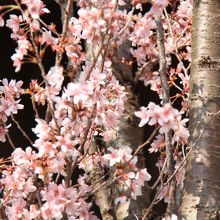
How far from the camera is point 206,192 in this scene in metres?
1.98

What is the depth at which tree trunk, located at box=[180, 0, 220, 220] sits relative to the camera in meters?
1.98

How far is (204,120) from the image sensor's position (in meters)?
2.08

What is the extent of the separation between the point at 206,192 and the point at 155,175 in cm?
208

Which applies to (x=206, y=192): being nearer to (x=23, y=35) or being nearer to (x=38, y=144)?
(x=38, y=144)

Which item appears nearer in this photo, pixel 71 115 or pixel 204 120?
pixel 71 115

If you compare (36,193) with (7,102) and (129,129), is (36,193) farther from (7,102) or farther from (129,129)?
(129,129)

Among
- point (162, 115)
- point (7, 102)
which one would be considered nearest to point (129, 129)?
point (7, 102)

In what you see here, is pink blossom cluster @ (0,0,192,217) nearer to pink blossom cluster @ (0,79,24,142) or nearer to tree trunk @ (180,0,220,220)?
pink blossom cluster @ (0,79,24,142)

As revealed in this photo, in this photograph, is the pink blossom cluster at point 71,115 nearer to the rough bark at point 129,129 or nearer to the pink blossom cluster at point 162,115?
the pink blossom cluster at point 162,115

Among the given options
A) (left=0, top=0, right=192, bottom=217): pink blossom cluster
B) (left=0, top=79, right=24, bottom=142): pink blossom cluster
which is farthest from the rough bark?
(left=0, top=79, right=24, bottom=142): pink blossom cluster

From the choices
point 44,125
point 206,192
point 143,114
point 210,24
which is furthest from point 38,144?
point 210,24

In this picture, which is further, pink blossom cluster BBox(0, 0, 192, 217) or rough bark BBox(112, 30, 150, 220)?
rough bark BBox(112, 30, 150, 220)

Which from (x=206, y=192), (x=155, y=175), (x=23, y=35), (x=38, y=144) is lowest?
(x=155, y=175)

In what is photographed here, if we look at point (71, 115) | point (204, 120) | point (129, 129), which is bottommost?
point (129, 129)
